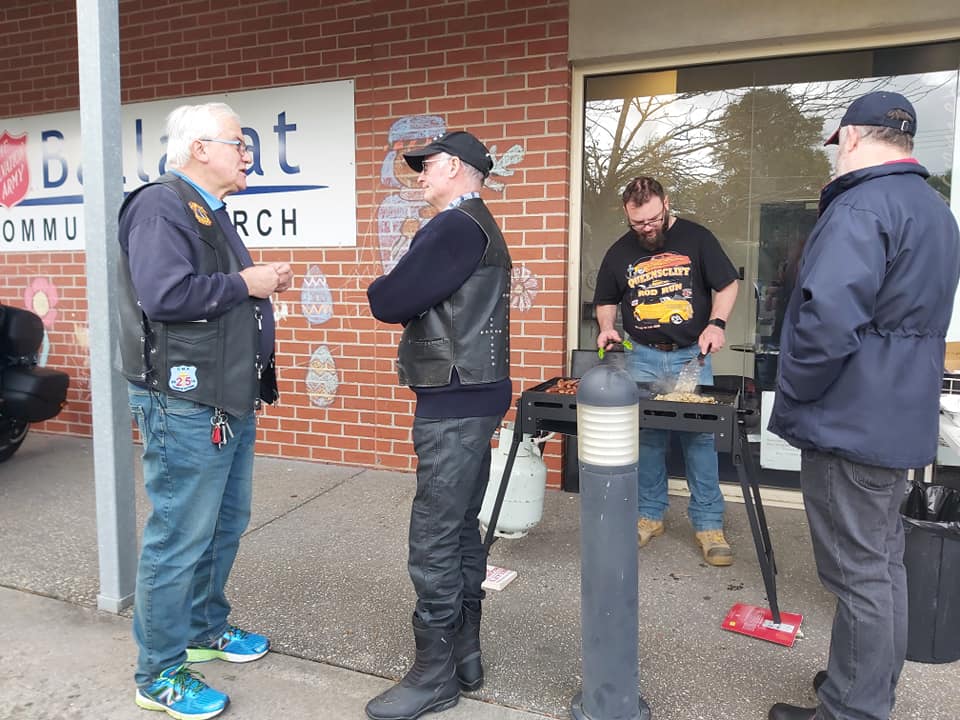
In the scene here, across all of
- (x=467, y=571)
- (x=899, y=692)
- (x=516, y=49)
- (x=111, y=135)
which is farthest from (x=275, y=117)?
(x=899, y=692)

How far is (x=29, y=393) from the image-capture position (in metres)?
5.21

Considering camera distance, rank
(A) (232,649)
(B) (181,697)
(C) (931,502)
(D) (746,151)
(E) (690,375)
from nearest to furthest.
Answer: (B) (181,697) < (A) (232,649) < (C) (931,502) < (E) (690,375) < (D) (746,151)

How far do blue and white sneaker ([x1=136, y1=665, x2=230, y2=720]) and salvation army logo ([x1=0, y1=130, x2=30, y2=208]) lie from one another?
5.33 meters

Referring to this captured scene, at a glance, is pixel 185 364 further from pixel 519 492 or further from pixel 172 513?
pixel 519 492

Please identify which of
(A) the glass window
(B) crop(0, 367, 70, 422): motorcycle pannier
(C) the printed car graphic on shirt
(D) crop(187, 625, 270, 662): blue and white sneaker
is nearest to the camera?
(D) crop(187, 625, 270, 662): blue and white sneaker

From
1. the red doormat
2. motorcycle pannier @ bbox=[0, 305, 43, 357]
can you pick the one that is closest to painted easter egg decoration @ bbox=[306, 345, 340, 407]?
motorcycle pannier @ bbox=[0, 305, 43, 357]

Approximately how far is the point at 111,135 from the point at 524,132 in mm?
2490

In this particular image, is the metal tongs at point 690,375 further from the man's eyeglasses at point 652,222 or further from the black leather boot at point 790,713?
the black leather boot at point 790,713

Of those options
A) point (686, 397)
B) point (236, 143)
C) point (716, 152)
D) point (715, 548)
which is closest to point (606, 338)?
point (686, 397)

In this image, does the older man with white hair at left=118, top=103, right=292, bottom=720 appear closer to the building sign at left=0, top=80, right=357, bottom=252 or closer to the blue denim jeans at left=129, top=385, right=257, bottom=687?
the blue denim jeans at left=129, top=385, right=257, bottom=687

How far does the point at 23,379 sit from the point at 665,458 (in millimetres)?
4312

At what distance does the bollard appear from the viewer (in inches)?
89.8

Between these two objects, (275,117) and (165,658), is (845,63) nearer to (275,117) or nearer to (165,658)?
(275,117)

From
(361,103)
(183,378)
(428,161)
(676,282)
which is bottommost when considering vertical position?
(183,378)
